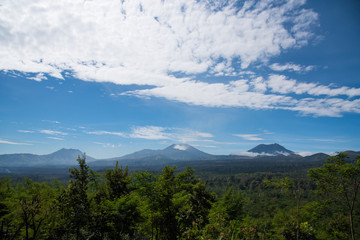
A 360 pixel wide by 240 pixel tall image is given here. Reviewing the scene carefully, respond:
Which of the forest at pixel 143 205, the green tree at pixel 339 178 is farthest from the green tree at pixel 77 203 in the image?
the green tree at pixel 339 178

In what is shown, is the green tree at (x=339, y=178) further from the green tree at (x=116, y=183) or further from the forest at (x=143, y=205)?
the green tree at (x=116, y=183)

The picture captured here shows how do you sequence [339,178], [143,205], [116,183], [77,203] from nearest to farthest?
[339,178] < [143,205] < [77,203] < [116,183]

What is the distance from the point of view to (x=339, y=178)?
9586mm

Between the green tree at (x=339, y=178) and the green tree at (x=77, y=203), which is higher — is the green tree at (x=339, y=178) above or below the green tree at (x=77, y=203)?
above

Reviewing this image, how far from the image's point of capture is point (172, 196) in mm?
10453

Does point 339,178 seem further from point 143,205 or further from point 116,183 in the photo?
point 116,183

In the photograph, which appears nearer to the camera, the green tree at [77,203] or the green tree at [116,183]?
the green tree at [77,203]

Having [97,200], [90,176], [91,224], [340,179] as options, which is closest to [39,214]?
[90,176]

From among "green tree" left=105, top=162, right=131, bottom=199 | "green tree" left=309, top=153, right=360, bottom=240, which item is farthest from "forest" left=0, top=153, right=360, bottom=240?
"green tree" left=105, top=162, right=131, bottom=199

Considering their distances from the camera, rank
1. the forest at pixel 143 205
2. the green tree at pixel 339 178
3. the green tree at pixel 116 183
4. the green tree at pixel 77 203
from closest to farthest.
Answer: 1. the forest at pixel 143 205
2. the green tree at pixel 339 178
3. the green tree at pixel 77 203
4. the green tree at pixel 116 183

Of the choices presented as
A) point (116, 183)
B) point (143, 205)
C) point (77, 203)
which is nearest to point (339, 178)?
point (143, 205)

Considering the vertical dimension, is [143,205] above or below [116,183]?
below

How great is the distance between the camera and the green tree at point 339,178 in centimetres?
922

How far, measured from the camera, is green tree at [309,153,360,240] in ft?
30.2
